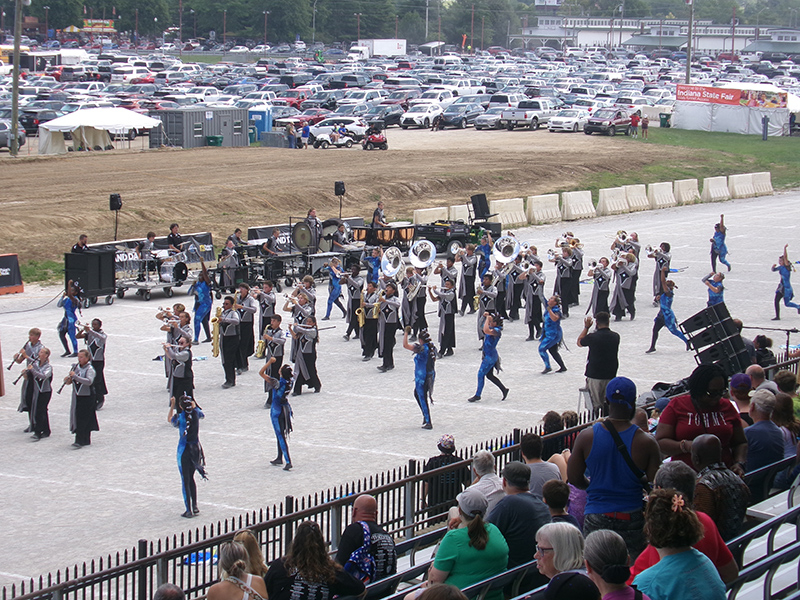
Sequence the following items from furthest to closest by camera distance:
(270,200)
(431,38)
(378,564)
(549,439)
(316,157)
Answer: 1. (431,38)
2. (316,157)
3. (270,200)
4. (549,439)
5. (378,564)

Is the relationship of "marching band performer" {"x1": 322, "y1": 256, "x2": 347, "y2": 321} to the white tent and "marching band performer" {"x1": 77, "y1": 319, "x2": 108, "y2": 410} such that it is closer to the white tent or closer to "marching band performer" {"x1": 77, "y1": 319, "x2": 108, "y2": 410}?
"marching band performer" {"x1": 77, "y1": 319, "x2": 108, "y2": 410}

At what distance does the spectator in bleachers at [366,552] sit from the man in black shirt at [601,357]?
6452 millimetres

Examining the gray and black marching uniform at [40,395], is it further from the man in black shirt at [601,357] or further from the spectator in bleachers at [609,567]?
the spectator in bleachers at [609,567]

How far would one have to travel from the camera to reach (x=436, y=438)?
1540cm

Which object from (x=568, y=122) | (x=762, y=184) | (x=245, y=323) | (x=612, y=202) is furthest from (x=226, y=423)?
(x=568, y=122)

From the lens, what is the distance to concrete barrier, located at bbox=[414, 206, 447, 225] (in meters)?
35.4

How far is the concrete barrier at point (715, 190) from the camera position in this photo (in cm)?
4612

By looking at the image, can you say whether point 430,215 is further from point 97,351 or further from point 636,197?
point 97,351

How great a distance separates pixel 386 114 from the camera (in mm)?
62781

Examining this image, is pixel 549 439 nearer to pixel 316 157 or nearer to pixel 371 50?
pixel 316 157

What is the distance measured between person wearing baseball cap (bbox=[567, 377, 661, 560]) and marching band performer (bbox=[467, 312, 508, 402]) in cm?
971

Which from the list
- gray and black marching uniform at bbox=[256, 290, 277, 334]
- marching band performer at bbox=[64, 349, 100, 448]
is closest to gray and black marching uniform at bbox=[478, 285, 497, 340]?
gray and black marching uniform at bbox=[256, 290, 277, 334]

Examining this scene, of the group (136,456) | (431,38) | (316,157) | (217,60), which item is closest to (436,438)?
(136,456)

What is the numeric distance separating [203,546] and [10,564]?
4.09 meters
